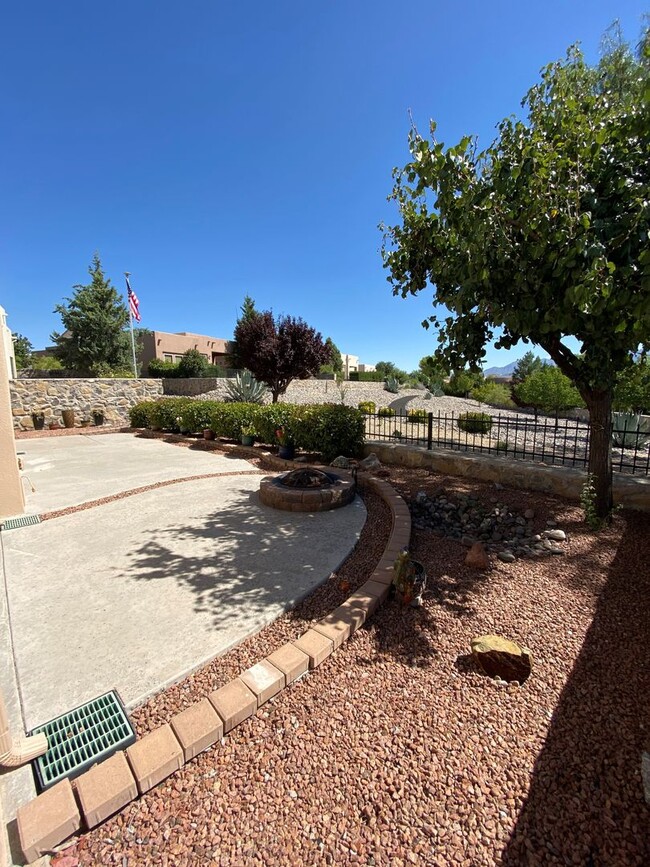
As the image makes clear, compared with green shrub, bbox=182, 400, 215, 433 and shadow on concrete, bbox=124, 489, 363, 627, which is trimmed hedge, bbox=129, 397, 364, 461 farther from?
shadow on concrete, bbox=124, 489, 363, 627

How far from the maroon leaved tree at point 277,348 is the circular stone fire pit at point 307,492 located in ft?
33.0

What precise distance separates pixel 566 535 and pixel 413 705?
8.98 ft

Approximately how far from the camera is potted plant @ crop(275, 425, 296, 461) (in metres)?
6.96

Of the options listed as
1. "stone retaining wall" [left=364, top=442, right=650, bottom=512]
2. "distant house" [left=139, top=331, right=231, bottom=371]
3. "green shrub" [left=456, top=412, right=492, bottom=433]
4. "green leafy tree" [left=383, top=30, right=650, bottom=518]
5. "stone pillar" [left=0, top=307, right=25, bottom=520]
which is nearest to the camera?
"green leafy tree" [left=383, top=30, right=650, bottom=518]

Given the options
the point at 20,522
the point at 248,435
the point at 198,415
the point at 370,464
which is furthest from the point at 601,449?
the point at 198,415

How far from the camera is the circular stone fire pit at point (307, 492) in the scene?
4531 mm

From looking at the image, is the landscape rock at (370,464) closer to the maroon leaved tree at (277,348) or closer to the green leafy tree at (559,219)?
the green leafy tree at (559,219)

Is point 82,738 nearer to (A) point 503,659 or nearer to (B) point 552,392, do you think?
(A) point 503,659

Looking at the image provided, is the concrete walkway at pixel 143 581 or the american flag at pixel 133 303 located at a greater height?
the american flag at pixel 133 303

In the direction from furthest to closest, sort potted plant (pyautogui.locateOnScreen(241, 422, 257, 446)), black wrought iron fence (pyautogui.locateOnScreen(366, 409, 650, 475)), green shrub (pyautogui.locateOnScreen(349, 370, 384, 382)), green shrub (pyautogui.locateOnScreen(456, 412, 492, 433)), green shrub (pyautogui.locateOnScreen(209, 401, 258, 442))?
1. green shrub (pyautogui.locateOnScreen(349, 370, 384, 382))
2. green shrub (pyautogui.locateOnScreen(209, 401, 258, 442))
3. potted plant (pyautogui.locateOnScreen(241, 422, 257, 446))
4. green shrub (pyautogui.locateOnScreen(456, 412, 492, 433))
5. black wrought iron fence (pyautogui.locateOnScreen(366, 409, 650, 475))

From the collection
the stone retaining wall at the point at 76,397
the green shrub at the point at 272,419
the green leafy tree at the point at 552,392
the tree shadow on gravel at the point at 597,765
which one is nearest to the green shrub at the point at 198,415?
the green shrub at the point at 272,419

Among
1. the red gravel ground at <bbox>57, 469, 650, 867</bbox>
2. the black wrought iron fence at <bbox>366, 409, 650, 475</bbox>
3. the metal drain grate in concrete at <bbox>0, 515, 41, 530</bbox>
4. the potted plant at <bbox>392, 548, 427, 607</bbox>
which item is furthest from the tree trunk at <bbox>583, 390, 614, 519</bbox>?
the metal drain grate in concrete at <bbox>0, 515, 41, 530</bbox>

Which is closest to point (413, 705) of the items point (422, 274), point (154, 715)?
point (154, 715)

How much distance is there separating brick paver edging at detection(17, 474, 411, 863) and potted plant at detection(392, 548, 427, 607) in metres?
0.37
